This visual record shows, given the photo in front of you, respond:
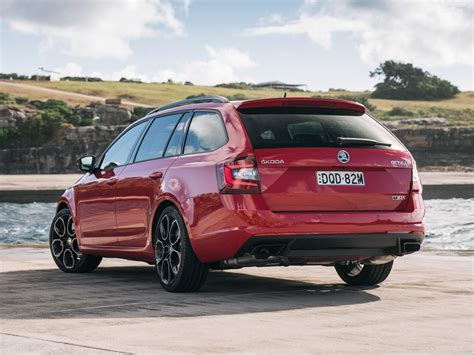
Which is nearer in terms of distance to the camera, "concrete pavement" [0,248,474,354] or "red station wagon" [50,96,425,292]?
"concrete pavement" [0,248,474,354]

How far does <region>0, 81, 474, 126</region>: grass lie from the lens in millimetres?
114000

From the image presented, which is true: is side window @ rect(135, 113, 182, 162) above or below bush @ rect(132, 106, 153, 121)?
above

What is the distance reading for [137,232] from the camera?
32.9ft

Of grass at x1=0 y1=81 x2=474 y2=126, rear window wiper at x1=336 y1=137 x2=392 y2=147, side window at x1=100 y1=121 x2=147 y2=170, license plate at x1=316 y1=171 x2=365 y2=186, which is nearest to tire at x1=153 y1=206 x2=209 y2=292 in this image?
license plate at x1=316 y1=171 x2=365 y2=186

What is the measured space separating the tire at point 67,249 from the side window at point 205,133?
109 inches

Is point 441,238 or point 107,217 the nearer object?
point 107,217

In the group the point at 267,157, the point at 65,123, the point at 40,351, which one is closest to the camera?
the point at 40,351

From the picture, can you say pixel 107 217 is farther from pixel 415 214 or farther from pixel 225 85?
pixel 225 85

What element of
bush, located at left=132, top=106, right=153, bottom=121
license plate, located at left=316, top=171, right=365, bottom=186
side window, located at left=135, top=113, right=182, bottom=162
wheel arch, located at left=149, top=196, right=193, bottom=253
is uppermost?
side window, located at left=135, top=113, right=182, bottom=162

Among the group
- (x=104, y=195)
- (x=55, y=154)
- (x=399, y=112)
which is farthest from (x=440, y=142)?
(x=104, y=195)

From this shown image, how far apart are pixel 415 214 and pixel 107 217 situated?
333 centimetres

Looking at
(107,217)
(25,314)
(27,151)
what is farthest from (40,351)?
(27,151)

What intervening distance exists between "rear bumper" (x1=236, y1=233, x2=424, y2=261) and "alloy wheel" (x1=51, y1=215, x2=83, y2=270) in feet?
11.9

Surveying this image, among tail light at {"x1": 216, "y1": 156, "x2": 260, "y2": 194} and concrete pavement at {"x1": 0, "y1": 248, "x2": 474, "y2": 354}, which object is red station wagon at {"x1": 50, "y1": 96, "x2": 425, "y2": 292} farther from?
concrete pavement at {"x1": 0, "y1": 248, "x2": 474, "y2": 354}
